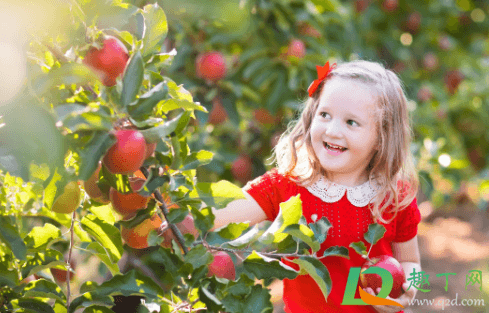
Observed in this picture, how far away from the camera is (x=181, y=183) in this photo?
0.67 meters

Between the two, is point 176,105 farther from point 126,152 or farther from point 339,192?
point 339,192

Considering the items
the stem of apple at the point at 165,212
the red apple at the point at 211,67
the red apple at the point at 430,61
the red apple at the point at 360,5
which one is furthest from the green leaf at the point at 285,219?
the red apple at the point at 430,61

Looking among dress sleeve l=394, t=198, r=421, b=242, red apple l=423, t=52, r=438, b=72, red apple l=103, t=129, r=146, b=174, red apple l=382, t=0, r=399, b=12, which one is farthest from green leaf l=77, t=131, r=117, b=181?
red apple l=423, t=52, r=438, b=72

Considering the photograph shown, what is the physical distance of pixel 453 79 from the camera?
10.4 feet

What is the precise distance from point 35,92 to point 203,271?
32 centimetres

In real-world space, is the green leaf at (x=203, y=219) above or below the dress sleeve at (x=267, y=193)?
above

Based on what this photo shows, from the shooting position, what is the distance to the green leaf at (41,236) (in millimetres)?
800

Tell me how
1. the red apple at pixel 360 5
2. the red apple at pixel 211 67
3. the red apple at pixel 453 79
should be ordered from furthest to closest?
the red apple at pixel 453 79
the red apple at pixel 360 5
the red apple at pixel 211 67

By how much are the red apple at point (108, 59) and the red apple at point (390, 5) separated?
2475 millimetres

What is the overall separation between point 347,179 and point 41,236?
62 centimetres

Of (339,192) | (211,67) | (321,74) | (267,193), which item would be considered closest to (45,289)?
(267,193)

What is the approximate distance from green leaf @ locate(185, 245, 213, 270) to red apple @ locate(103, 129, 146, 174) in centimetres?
16

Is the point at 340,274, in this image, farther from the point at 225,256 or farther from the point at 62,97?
the point at 62,97

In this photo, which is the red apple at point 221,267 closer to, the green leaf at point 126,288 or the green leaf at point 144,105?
the green leaf at point 126,288
